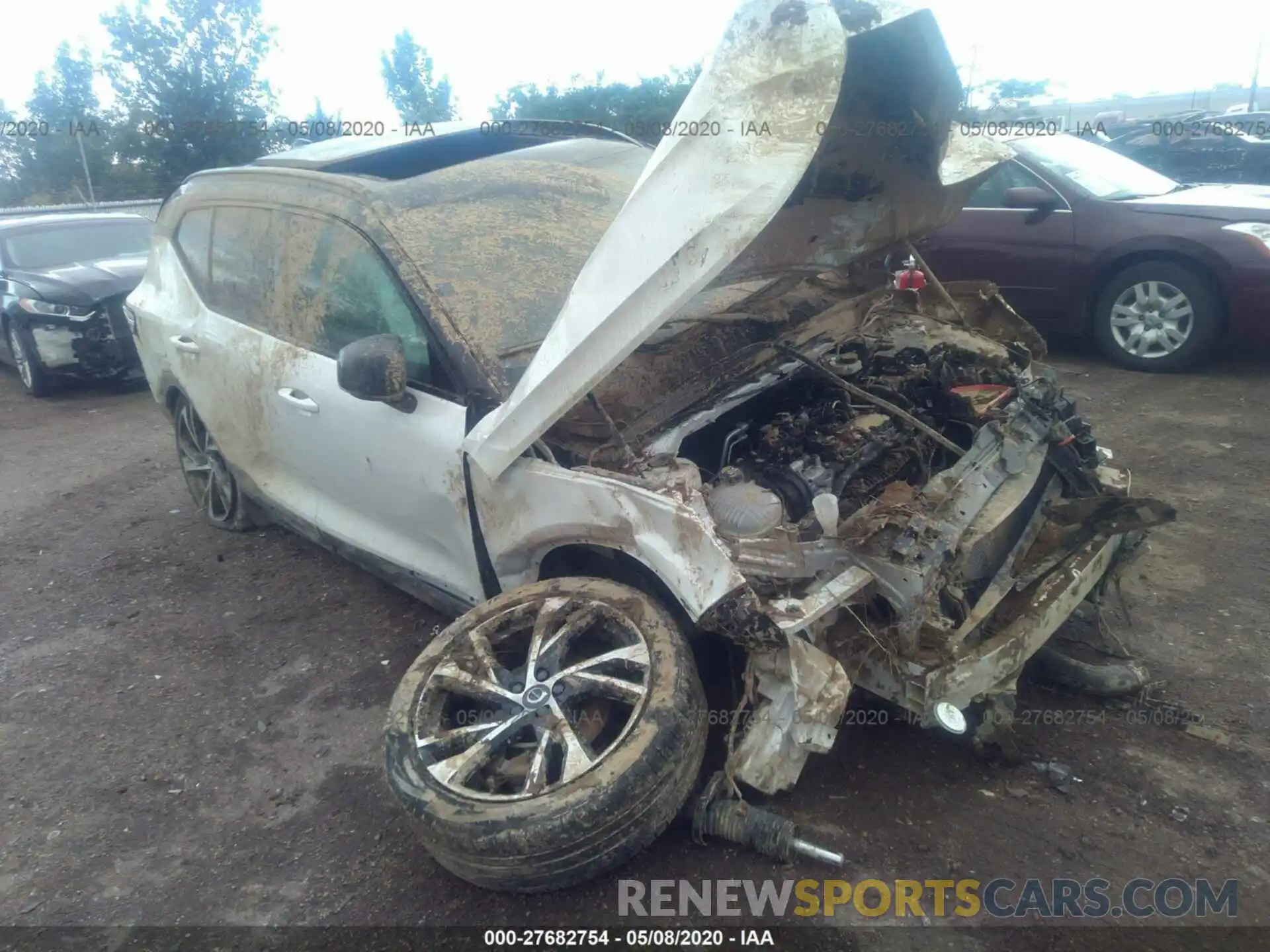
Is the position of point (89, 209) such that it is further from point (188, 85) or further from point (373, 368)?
point (373, 368)

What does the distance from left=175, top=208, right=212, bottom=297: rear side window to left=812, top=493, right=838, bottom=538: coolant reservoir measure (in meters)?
3.07

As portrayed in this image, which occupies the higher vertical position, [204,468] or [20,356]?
[204,468]

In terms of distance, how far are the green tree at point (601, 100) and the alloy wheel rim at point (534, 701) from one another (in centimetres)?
1843

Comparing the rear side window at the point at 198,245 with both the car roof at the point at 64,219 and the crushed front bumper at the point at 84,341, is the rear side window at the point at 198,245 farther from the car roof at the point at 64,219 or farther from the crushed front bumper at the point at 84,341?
the car roof at the point at 64,219

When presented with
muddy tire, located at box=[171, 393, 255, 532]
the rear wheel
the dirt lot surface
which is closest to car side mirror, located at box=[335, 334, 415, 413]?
the dirt lot surface

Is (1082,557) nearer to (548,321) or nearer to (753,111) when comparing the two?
(753,111)

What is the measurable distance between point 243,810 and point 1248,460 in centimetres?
490

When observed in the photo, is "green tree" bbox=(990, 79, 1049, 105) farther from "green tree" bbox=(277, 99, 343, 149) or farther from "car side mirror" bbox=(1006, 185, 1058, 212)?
"car side mirror" bbox=(1006, 185, 1058, 212)

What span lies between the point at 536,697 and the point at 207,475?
3.15m

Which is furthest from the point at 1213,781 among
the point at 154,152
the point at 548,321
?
the point at 154,152

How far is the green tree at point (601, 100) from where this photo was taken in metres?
21.5

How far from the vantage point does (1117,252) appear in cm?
604

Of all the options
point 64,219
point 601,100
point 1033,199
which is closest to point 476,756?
point 1033,199

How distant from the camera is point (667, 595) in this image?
2730 mm
